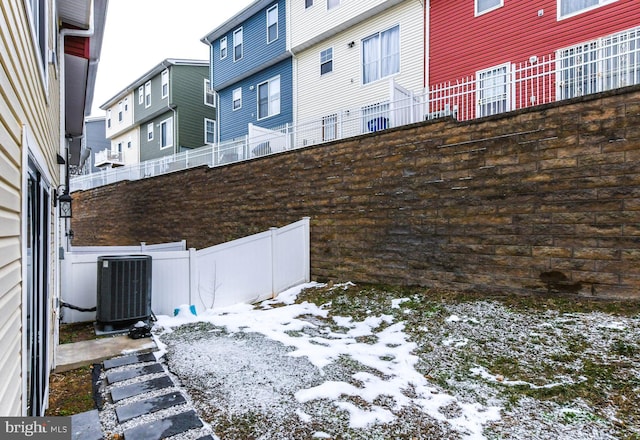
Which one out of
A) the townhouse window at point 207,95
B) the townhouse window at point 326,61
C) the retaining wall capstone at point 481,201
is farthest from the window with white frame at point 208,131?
the retaining wall capstone at point 481,201

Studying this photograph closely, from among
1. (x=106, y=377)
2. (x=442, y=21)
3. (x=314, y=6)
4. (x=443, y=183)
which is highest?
(x=314, y=6)

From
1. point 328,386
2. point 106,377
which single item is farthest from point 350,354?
point 106,377

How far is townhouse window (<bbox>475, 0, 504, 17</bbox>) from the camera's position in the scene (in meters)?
8.98

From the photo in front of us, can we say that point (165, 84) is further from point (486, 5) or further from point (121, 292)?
point (121, 292)

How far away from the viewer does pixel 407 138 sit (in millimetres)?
6609

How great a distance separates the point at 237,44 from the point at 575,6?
1218cm

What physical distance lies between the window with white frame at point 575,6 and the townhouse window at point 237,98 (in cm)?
1165

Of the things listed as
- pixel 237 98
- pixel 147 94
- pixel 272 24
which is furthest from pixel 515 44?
pixel 147 94

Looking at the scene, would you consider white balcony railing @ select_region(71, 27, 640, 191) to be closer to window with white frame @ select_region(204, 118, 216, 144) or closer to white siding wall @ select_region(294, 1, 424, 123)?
white siding wall @ select_region(294, 1, 424, 123)

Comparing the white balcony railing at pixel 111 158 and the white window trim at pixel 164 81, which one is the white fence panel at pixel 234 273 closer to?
the white window trim at pixel 164 81

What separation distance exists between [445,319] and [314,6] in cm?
1159

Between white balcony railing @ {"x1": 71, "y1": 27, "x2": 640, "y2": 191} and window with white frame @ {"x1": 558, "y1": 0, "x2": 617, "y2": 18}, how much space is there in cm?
78

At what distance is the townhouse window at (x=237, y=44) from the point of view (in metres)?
15.3

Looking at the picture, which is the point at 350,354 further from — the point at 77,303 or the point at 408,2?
the point at 408,2
